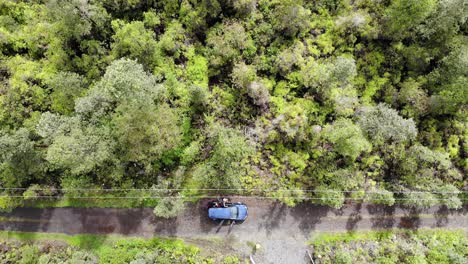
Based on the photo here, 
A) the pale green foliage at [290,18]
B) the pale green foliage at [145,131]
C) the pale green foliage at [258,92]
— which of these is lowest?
the pale green foliage at [145,131]

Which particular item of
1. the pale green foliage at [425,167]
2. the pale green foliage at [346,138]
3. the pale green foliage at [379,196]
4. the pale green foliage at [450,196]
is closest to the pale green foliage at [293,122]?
the pale green foliage at [346,138]

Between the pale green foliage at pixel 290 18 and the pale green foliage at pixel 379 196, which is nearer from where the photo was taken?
the pale green foliage at pixel 379 196

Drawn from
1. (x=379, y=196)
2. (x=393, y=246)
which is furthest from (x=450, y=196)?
(x=393, y=246)

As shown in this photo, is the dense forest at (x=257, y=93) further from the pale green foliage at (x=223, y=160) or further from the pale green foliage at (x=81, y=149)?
the pale green foliage at (x=81, y=149)

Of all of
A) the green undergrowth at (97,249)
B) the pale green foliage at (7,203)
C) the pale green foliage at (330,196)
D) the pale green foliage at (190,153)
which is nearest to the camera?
the pale green foliage at (7,203)

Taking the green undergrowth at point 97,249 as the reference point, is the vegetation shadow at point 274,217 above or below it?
above

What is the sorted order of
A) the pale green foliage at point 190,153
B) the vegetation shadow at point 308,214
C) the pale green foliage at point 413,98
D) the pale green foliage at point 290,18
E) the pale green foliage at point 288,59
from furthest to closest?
the pale green foliage at point 288,59
the pale green foliage at point 290,18
the pale green foliage at point 413,98
the vegetation shadow at point 308,214
the pale green foliage at point 190,153
